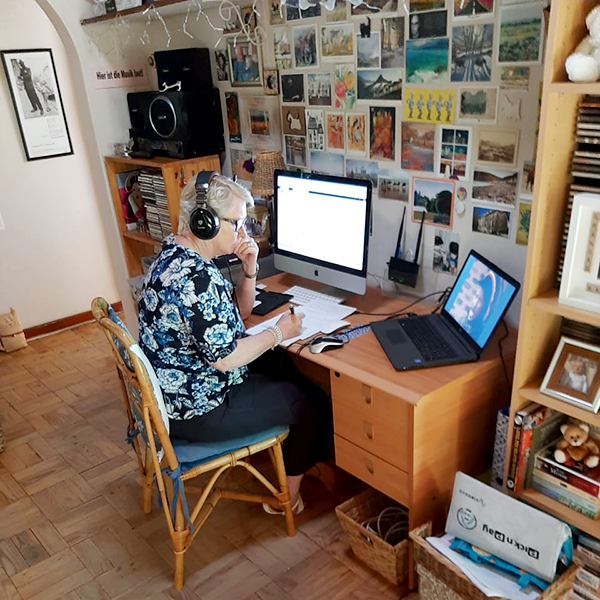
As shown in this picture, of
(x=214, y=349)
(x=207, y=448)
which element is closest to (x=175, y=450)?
(x=207, y=448)

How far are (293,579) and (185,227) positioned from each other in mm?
1164

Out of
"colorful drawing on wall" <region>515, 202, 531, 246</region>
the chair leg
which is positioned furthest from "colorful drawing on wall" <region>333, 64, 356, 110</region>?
the chair leg

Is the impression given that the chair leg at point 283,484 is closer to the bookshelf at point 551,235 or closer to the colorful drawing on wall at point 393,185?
the bookshelf at point 551,235

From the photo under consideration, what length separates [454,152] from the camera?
1908 millimetres

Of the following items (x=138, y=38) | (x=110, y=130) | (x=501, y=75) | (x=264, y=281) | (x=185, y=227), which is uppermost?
(x=138, y=38)

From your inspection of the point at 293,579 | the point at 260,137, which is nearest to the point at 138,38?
the point at 260,137

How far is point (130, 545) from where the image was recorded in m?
2.08

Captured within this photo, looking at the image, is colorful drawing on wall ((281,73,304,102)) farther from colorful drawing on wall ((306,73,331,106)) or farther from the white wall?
the white wall

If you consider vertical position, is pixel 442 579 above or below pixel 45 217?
below

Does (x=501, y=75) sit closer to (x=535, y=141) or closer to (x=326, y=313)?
(x=535, y=141)

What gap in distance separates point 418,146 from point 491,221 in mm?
365

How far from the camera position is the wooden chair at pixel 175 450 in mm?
1625

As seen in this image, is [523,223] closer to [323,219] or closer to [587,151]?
[587,151]

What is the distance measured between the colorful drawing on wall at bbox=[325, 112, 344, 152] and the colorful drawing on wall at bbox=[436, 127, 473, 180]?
45cm
